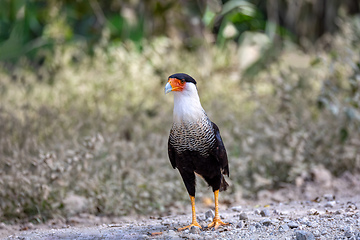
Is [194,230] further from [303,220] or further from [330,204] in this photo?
[330,204]

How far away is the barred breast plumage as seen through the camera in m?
3.17

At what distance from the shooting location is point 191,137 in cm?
318

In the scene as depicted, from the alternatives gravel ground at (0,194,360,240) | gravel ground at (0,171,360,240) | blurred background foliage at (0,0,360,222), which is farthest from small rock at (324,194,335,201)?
blurred background foliage at (0,0,360,222)

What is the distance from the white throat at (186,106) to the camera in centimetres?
315

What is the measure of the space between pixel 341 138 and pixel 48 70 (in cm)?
494

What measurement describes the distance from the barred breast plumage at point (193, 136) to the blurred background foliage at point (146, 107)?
1078 millimetres

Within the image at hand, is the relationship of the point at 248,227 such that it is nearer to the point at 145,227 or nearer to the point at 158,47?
the point at 145,227

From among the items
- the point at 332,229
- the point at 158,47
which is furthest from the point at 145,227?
the point at 158,47

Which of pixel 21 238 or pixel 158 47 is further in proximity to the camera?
pixel 158 47

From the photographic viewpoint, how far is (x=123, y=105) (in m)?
6.48

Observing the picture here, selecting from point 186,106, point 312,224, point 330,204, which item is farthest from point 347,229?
point 186,106

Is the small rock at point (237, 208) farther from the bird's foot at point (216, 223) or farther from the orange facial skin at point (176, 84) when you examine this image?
the orange facial skin at point (176, 84)

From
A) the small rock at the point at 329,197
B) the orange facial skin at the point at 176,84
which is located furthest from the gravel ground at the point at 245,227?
the orange facial skin at the point at 176,84

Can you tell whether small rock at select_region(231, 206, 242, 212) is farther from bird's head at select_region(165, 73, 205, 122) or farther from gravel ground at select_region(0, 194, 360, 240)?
bird's head at select_region(165, 73, 205, 122)
